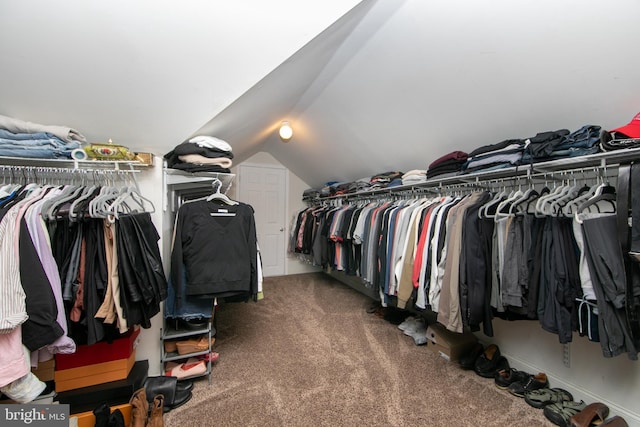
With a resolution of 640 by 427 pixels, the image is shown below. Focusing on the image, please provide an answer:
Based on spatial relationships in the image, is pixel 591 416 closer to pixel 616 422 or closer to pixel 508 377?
pixel 616 422

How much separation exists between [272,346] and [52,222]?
180 cm

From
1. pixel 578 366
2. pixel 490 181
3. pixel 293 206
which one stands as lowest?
pixel 578 366

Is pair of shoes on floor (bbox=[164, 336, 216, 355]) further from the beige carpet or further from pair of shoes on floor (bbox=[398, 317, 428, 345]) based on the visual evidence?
pair of shoes on floor (bbox=[398, 317, 428, 345])

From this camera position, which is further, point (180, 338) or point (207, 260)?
point (180, 338)

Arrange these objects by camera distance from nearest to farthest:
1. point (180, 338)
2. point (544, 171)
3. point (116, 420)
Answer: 1. point (116, 420)
2. point (544, 171)
3. point (180, 338)

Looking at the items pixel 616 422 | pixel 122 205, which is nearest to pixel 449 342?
pixel 616 422

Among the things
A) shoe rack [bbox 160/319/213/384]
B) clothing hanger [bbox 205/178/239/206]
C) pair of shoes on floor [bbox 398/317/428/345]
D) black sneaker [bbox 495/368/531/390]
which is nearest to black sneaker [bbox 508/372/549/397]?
black sneaker [bbox 495/368/531/390]

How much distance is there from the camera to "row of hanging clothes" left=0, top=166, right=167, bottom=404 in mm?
919

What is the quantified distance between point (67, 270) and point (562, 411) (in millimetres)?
2755

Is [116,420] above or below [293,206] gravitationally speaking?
below

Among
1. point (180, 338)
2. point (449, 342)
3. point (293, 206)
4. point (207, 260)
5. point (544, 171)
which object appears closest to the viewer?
point (544, 171)

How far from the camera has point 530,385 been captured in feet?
5.56

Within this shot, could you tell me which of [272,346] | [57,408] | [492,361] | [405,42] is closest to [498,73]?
[405,42]

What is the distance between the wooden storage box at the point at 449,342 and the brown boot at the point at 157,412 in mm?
2025
